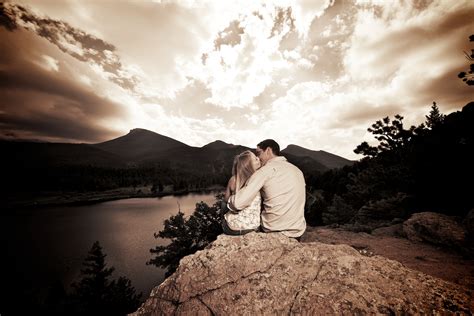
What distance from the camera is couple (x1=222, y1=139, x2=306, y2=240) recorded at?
3.37 metres

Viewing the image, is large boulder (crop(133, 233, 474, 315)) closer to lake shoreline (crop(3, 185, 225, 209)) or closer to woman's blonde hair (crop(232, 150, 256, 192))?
woman's blonde hair (crop(232, 150, 256, 192))

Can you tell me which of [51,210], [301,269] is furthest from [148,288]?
[51,210]

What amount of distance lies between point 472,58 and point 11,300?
39.5 m

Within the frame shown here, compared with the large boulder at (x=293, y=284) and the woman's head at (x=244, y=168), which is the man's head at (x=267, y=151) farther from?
the large boulder at (x=293, y=284)

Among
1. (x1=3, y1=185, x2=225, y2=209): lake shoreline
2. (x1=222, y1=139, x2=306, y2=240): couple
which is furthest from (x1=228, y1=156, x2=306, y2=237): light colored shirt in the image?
(x1=3, y1=185, x2=225, y2=209): lake shoreline

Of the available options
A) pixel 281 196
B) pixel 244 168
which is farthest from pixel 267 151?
pixel 281 196

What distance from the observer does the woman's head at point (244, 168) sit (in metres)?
3.63

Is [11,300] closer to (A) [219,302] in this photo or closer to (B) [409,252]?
(A) [219,302]

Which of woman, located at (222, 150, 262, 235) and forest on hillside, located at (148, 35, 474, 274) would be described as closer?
woman, located at (222, 150, 262, 235)

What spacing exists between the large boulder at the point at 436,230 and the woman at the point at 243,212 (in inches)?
268

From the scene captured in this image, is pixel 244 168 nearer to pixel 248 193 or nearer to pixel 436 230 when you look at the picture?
pixel 248 193

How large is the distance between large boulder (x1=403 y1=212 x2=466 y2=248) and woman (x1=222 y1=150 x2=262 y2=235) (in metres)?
6.80

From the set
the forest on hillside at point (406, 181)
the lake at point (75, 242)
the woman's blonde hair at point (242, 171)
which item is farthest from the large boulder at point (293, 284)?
the lake at point (75, 242)

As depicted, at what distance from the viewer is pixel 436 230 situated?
22.2ft
